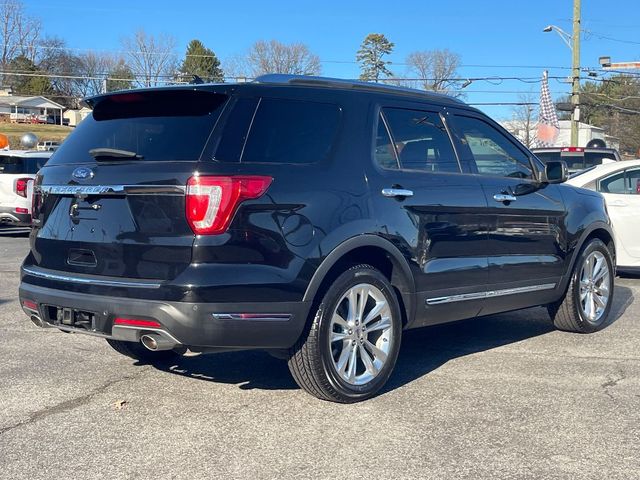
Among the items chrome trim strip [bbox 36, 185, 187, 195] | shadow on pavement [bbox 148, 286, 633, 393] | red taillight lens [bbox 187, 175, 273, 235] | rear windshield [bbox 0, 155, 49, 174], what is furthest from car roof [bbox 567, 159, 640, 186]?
rear windshield [bbox 0, 155, 49, 174]

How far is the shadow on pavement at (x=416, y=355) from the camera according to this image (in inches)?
207

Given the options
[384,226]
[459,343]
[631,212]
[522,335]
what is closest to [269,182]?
[384,226]

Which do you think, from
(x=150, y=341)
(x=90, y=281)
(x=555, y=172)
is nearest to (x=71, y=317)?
(x=90, y=281)

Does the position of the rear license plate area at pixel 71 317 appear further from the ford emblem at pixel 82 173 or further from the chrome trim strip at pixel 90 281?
the ford emblem at pixel 82 173

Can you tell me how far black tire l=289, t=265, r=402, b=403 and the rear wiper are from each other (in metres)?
1.35

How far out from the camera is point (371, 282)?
472 cm

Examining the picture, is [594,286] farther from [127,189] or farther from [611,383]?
→ [127,189]

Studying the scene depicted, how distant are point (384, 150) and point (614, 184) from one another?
5796 millimetres

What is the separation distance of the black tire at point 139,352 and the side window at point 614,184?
6.40 m

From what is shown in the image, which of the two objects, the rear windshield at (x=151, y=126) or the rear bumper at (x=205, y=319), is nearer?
the rear bumper at (x=205, y=319)

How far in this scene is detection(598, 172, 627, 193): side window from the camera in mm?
9727

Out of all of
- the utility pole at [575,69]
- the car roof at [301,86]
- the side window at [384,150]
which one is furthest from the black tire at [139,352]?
the utility pole at [575,69]

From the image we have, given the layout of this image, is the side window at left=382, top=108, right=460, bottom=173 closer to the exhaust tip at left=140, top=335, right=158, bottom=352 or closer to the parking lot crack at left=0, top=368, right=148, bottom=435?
the exhaust tip at left=140, top=335, right=158, bottom=352

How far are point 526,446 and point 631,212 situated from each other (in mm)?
6217
